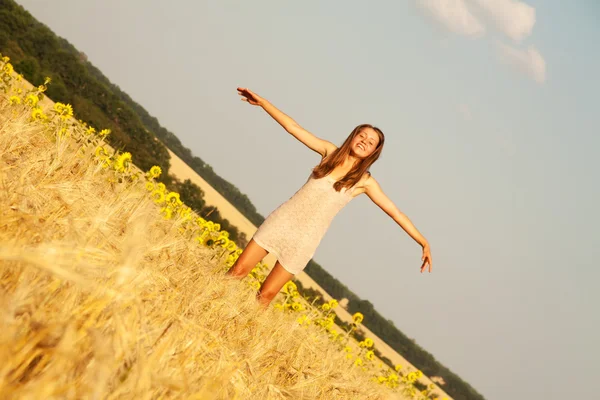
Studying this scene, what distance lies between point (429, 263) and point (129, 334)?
3.94 m

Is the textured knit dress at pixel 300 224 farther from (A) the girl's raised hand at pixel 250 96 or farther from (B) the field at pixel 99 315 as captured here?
(B) the field at pixel 99 315

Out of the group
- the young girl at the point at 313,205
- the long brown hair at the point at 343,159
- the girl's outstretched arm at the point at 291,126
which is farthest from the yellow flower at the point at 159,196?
the long brown hair at the point at 343,159

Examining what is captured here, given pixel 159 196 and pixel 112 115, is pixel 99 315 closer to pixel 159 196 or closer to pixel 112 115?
pixel 159 196

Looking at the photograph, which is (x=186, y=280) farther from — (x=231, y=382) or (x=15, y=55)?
(x=15, y=55)

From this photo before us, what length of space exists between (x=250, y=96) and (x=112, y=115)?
1352 inches

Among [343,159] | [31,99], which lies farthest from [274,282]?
[31,99]

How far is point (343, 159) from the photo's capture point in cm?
473

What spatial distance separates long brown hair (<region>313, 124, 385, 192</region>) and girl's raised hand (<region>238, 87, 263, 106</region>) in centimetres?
75

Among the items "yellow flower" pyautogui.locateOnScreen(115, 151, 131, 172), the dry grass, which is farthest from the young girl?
the dry grass

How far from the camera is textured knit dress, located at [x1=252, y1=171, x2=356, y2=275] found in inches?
181

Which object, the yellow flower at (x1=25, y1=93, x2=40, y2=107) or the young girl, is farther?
the yellow flower at (x1=25, y1=93, x2=40, y2=107)

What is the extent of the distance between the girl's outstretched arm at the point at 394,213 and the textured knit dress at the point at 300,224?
9.1 inches

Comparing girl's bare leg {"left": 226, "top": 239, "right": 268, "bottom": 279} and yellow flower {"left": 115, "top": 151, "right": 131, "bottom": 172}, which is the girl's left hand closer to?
girl's bare leg {"left": 226, "top": 239, "right": 268, "bottom": 279}

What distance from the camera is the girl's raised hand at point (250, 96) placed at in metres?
4.68
